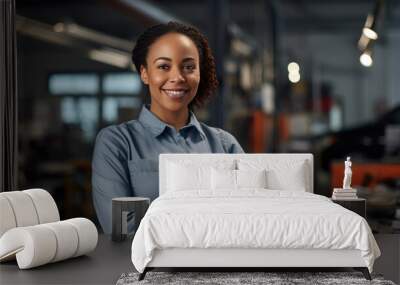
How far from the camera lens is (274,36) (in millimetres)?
8188

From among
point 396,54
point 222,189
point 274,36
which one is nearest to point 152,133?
point 222,189

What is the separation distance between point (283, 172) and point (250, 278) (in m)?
1.65

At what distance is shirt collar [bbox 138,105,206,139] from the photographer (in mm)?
6578

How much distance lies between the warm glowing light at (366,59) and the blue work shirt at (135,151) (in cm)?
199

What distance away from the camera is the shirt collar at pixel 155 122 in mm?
6578

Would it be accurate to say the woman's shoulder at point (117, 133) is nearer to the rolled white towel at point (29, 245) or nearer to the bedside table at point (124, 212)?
the bedside table at point (124, 212)

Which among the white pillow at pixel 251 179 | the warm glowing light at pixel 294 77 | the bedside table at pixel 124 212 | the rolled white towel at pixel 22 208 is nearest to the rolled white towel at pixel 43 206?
the rolled white towel at pixel 22 208

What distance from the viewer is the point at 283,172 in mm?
6086

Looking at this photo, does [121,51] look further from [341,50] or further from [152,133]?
[341,50]

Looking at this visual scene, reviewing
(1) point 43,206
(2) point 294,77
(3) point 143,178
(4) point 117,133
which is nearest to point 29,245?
(1) point 43,206

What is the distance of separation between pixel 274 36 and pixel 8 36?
9.91 feet

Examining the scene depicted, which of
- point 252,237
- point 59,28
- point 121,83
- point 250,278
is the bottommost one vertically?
point 250,278

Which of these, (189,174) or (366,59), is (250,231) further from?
(366,59)

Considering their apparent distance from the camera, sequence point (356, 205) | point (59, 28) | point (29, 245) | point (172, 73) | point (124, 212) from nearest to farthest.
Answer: point (29, 245)
point (356, 205)
point (124, 212)
point (172, 73)
point (59, 28)
